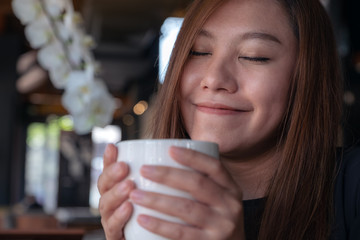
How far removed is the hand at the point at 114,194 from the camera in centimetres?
54

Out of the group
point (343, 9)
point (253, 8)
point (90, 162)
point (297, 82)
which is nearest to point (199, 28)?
point (253, 8)

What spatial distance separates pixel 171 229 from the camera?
499 mm

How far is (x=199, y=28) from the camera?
3.12 feet

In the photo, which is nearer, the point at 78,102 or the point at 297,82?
the point at 297,82

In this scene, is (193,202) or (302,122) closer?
(193,202)

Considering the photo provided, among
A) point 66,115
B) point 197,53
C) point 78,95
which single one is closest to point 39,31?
point 78,95

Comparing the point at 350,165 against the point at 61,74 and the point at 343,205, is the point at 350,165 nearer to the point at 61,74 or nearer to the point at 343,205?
the point at 343,205

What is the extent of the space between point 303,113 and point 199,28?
27 cm

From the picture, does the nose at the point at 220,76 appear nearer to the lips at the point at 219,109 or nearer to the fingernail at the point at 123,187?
the lips at the point at 219,109

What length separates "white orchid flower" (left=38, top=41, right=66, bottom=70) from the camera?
1287mm

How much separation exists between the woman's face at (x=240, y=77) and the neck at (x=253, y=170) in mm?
26

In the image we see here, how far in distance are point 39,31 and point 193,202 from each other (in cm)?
94

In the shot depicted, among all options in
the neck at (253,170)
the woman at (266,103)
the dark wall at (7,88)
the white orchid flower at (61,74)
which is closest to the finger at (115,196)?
the woman at (266,103)

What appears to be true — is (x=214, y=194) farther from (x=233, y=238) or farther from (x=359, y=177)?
(x=359, y=177)
